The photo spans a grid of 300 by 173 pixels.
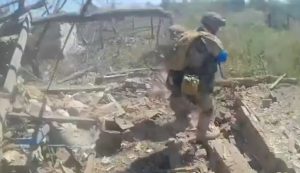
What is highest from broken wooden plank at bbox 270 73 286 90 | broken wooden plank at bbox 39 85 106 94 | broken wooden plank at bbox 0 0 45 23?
broken wooden plank at bbox 0 0 45 23

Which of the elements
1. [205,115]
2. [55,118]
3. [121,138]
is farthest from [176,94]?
[55,118]

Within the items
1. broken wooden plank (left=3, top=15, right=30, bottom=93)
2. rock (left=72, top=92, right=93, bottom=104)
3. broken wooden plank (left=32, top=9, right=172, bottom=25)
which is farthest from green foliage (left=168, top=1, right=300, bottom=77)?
broken wooden plank (left=3, top=15, right=30, bottom=93)

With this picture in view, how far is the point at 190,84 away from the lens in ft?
20.5

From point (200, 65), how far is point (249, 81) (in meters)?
3.11

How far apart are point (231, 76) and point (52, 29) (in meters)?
6.58

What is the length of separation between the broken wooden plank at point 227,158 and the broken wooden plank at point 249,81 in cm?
268

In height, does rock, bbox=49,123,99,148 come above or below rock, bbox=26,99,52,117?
above

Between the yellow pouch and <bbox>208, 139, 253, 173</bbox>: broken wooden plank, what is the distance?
707mm

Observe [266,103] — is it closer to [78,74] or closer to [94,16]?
[94,16]

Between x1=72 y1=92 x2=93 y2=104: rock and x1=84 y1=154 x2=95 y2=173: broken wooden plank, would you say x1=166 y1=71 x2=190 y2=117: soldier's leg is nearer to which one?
x1=84 y1=154 x2=95 y2=173: broken wooden plank

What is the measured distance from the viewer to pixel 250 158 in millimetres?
6633

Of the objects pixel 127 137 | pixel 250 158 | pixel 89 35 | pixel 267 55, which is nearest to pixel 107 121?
pixel 127 137

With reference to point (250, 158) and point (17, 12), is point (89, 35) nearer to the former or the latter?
point (17, 12)

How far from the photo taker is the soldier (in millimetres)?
6246
